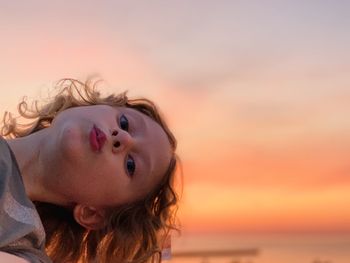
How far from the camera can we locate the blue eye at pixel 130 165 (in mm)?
2316

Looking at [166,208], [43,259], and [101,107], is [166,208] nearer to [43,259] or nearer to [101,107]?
[101,107]


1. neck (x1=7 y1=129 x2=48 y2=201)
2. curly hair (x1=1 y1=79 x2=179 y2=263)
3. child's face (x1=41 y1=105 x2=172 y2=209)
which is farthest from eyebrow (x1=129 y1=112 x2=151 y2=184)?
neck (x1=7 y1=129 x2=48 y2=201)

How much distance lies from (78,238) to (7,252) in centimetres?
70

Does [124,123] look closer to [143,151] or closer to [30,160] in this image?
[143,151]

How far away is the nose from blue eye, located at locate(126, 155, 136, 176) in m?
0.06

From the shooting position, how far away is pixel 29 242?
1979 mm

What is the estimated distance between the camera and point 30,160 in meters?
2.19

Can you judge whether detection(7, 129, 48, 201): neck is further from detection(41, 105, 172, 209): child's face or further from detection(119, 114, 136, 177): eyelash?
detection(119, 114, 136, 177): eyelash

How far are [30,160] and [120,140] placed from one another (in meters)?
0.27

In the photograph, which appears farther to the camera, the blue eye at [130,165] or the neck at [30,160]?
the blue eye at [130,165]

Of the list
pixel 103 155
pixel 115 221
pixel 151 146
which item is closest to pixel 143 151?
pixel 151 146

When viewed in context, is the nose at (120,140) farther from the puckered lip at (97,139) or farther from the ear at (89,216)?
the ear at (89,216)

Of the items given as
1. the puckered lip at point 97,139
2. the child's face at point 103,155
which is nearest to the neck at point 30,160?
the child's face at point 103,155

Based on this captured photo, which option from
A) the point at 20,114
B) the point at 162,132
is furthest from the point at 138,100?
the point at 20,114
